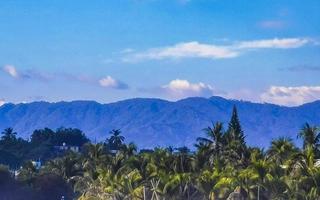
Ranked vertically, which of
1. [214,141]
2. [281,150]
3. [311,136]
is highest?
[214,141]

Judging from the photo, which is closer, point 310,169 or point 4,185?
point 310,169

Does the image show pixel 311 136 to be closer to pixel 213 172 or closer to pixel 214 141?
pixel 213 172

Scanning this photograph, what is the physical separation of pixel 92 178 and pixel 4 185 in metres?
23.6

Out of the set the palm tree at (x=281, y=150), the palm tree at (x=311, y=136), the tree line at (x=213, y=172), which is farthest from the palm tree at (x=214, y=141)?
the palm tree at (x=311, y=136)

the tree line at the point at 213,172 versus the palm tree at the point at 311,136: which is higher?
the palm tree at the point at 311,136

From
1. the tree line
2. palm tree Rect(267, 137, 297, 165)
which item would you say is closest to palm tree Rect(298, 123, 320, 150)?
the tree line

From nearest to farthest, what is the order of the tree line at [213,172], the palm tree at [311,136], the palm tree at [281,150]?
the tree line at [213,172] < the palm tree at [311,136] < the palm tree at [281,150]

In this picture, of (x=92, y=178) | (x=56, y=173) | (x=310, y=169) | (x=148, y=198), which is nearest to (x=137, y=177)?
(x=148, y=198)

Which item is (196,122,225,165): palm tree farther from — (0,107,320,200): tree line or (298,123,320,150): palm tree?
(298,123,320,150): palm tree

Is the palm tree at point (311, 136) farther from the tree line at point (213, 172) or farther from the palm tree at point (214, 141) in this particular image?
the palm tree at point (214, 141)

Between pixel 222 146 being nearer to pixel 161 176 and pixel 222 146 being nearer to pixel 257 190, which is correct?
pixel 161 176

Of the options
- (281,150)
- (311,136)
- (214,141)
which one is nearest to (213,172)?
(281,150)

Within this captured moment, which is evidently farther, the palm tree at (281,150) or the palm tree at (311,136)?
the palm tree at (281,150)

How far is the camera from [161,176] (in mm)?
103250
